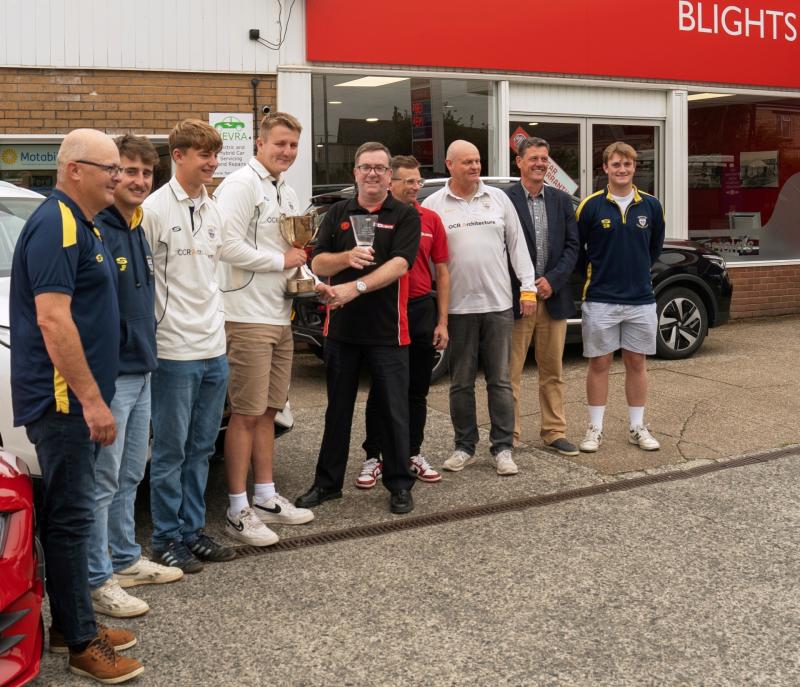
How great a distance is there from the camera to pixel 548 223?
264 inches

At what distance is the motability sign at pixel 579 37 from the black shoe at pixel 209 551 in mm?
7314

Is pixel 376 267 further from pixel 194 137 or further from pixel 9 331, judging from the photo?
pixel 9 331

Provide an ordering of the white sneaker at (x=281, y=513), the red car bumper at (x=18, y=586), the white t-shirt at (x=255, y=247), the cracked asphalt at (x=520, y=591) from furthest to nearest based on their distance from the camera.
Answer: the white sneaker at (x=281, y=513) < the white t-shirt at (x=255, y=247) < the cracked asphalt at (x=520, y=591) < the red car bumper at (x=18, y=586)

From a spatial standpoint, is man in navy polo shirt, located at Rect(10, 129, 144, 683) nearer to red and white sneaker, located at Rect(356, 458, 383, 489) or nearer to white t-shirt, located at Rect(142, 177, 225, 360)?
white t-shirt, located at Rect(142, 177, 225, 360)

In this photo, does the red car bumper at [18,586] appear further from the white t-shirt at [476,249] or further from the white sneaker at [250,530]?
the white t-shirt at [476,249]

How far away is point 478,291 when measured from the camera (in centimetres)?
634

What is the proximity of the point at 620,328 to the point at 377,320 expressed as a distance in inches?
82.0

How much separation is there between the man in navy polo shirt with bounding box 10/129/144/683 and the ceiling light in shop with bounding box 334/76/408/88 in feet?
26.7

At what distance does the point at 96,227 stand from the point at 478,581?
2215 mm

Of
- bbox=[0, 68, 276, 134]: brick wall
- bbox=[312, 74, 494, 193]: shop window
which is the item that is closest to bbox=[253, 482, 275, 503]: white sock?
bbox=[0, 68, 276, 134]: brick wall

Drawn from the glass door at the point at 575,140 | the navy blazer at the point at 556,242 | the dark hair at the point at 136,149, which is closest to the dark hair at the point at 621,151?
the navy blazer at the point at 556,242

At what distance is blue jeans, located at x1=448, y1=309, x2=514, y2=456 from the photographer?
6406 millimetres

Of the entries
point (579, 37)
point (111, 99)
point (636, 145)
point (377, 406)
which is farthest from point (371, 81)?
point (377, 406)

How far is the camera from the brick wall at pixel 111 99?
33.3 feet
